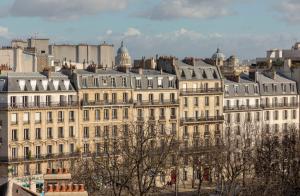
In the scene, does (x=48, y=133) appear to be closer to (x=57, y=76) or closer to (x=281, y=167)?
(x=57, y=76)

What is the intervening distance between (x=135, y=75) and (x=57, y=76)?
9.88 metres

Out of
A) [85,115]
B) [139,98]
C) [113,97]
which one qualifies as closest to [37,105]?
[85,115]

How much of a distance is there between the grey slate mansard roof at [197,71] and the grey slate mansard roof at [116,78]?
197 cm

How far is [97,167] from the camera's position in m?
73.2

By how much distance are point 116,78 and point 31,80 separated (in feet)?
35.2

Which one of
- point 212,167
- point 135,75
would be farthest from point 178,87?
point 212,167

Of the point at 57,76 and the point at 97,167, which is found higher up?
the point at 57,76

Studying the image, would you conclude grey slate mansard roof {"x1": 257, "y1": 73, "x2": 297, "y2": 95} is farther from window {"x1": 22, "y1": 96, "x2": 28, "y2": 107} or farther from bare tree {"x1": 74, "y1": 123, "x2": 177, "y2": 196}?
window {"x1": 22, "y1": 96, "x2": 28, "y2": 107}

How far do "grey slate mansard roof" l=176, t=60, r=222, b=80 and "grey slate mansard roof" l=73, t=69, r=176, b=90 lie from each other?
77.6 inches

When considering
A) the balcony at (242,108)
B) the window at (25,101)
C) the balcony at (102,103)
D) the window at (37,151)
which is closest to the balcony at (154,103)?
the balcony at (102,103)

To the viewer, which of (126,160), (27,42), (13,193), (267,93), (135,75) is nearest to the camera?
(13,193)

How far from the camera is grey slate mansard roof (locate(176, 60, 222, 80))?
9725cm

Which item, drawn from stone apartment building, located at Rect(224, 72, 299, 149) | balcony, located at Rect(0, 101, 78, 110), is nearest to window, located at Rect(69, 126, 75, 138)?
balcony, located at Rect(0, 101, 78, 110)

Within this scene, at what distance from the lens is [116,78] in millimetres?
89938
